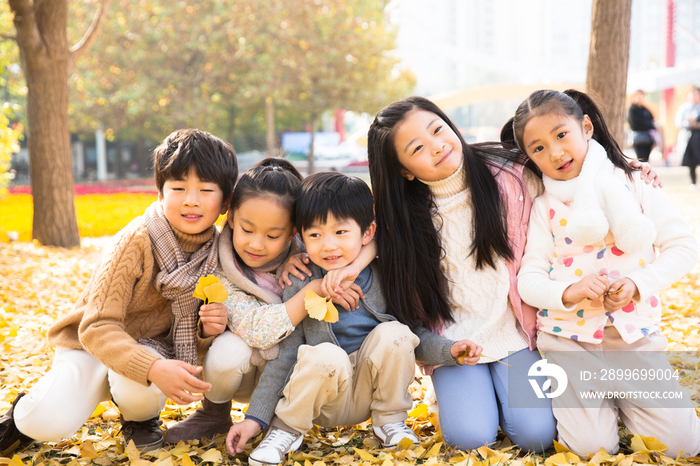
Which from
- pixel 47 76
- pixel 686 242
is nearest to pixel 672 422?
pixel 686 242

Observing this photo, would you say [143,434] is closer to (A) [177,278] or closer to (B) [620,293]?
(A) [177,278]

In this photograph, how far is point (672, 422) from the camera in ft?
6.72

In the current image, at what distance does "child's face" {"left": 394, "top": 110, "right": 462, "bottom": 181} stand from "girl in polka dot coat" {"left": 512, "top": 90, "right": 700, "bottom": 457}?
10.4 inches

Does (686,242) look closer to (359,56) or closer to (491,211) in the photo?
(491,211)

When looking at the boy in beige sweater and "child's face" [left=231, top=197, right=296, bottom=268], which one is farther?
"child's face" [left=231, top=197, right=296, bottom=268]

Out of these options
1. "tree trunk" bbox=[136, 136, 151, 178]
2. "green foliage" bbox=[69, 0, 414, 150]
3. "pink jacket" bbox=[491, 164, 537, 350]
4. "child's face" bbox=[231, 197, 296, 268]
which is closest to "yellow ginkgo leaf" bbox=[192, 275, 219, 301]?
"child's face" bbox=[231, 197, 296, 268]

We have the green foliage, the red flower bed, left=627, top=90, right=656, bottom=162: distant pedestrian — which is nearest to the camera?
left=627, top=90, right=656, bottom=162: distant pedestrian

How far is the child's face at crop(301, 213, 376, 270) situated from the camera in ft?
7.18

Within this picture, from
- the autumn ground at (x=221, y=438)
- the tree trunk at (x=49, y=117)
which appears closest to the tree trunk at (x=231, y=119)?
the tree trunk at (x=49, y=117)

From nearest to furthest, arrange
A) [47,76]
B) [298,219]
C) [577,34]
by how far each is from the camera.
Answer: [298,219], [47,76], [577,34]

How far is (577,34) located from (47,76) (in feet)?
366

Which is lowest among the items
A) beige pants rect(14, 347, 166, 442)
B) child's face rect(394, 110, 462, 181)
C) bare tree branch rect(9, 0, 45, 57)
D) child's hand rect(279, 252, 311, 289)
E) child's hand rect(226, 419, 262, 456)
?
child's hand rect(226, 419, 262, 456)

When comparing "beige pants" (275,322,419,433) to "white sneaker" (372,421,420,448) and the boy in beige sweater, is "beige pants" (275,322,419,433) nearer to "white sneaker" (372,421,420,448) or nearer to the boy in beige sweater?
"white sneaker" (372,421,420,448)

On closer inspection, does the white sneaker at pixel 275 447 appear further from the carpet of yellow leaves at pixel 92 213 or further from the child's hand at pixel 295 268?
the carpet of yellow leaves at pixel 92 213
